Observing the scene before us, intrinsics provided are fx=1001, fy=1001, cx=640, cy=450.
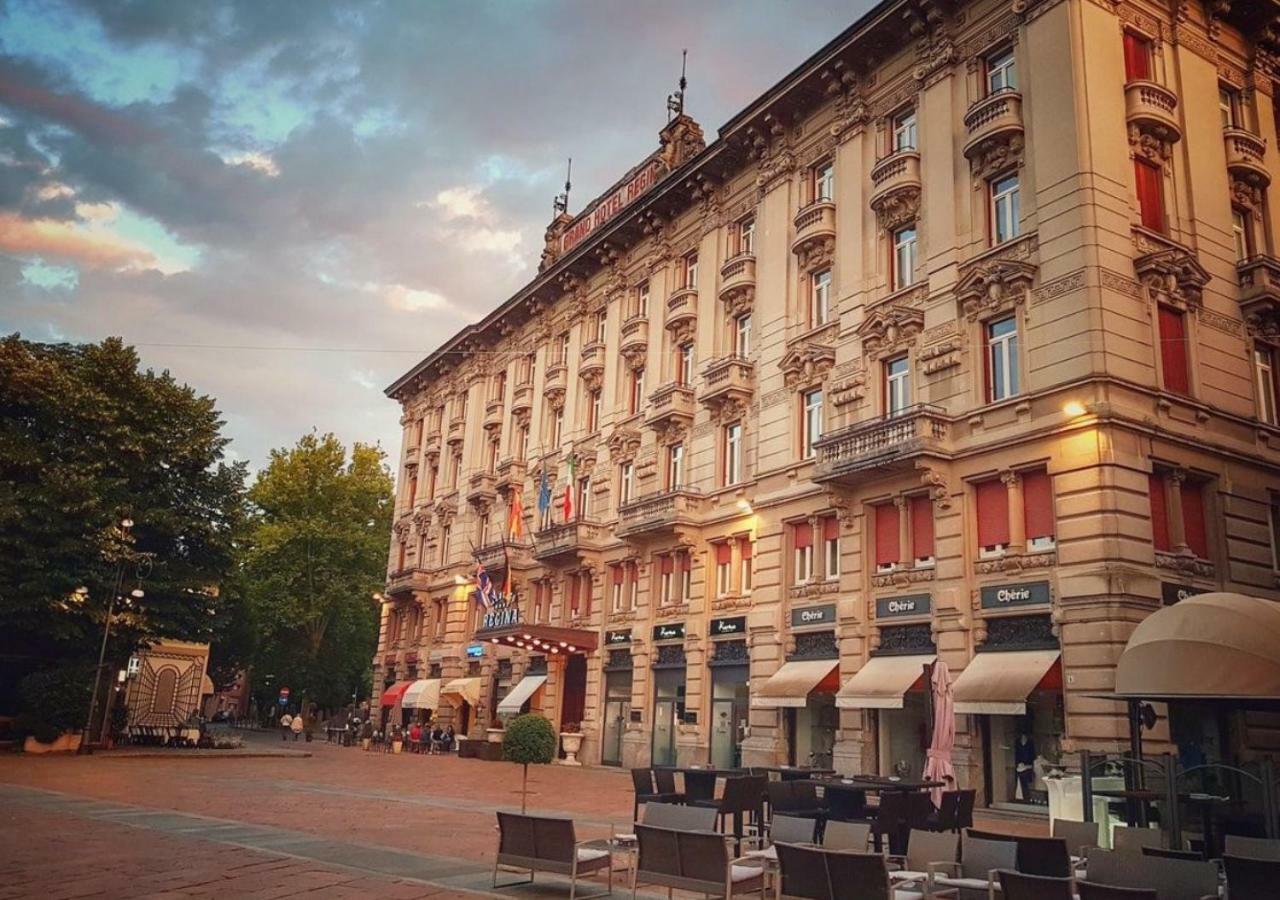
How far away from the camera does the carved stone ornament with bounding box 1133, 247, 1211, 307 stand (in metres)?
22.5

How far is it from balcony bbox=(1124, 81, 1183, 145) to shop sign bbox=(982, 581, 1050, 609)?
11.2 metres

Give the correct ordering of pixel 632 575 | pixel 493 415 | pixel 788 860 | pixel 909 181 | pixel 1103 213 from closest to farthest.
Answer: pixel 788 860 < pixel 1103 213 < pixel 909 181 < pixel 632 575 < pixel 493 415

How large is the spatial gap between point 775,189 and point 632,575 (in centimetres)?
1434

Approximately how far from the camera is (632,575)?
36312 mm

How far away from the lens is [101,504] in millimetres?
35438

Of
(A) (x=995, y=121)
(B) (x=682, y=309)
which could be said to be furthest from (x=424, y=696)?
(A) (x=995, y=121)

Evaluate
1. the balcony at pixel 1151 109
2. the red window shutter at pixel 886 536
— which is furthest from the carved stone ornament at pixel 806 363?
the balcony at pixel 1151 109

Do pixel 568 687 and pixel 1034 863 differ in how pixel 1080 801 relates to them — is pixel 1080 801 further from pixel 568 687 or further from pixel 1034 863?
pixel 568 687

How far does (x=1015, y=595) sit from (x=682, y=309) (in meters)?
17.3

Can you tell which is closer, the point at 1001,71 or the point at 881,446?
the point at 881,446

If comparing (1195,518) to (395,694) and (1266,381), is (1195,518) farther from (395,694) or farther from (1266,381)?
(395,694)

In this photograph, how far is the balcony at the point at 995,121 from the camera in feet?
78.9

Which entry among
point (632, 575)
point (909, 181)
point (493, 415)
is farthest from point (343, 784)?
point (493, 415)

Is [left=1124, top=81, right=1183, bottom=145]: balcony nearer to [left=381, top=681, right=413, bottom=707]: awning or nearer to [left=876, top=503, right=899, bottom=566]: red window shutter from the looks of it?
[left=876, top=503, right=899, bottom=566]: red window shutter
